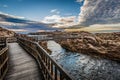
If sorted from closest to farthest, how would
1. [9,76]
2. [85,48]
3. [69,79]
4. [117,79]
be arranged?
[69,79], [9,76], [117,79], [85,48]

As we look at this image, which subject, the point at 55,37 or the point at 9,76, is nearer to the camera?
the point at 9,76

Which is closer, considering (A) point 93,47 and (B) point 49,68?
(B) point 49,68

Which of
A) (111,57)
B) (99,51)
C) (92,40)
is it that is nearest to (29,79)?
(111,57)

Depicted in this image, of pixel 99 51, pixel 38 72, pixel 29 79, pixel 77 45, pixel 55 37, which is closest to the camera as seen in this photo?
pixel 29 79

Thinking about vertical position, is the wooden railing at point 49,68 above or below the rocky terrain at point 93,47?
above

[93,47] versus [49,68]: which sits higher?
[49,68]

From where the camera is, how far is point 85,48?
67.9 metres

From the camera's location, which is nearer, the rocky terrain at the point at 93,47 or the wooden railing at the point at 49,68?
the wooden railing at the point at 49,68

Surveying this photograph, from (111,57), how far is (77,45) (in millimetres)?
23791

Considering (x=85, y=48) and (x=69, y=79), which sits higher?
(x=69, y=79)

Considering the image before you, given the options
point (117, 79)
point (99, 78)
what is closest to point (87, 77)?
point (99, 78)

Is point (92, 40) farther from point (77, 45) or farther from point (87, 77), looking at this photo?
point (87, 77)

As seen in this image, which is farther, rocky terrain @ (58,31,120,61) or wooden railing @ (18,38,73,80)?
rocky terrain @ (58,31,120,61)

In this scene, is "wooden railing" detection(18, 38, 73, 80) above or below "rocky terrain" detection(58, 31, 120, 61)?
above
